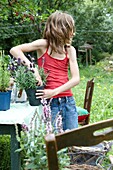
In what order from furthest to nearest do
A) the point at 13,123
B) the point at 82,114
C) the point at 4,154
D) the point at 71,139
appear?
the point at 82,114 < the point at 4,154 < the point at 13,123 < the point at 71,139

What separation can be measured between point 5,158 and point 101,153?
3.34 feet

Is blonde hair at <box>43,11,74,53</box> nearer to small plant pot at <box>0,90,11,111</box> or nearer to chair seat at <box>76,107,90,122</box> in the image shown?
small plant pot at <box>0,90,11,111</box>

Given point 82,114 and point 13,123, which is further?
point 82,114

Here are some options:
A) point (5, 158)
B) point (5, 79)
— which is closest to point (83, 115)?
point (5, 158)

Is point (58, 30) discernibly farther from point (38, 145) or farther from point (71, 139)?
point (71, 139)

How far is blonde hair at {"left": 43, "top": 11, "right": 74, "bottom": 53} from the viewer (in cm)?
213

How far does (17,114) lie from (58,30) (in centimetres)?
61

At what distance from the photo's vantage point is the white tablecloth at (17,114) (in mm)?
1835

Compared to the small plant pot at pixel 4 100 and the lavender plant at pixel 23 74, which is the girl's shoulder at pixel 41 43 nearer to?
the lavender plant at pixel 23 74

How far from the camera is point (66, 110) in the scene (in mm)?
2242

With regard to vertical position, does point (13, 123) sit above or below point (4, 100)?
below

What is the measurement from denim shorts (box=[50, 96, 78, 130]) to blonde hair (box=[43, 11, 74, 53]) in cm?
33

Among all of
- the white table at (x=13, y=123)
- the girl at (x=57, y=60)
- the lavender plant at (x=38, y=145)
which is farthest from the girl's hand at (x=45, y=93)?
the lavender plant at (x=38, y=145)

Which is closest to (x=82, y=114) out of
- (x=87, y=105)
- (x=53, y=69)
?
(x=87, y=105)
